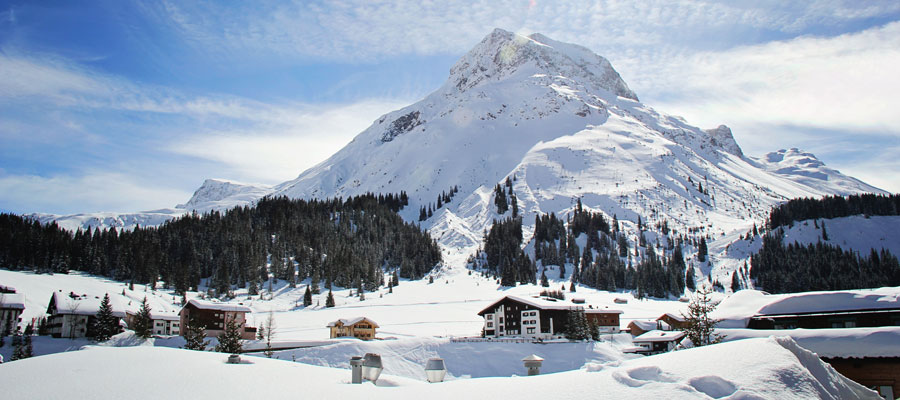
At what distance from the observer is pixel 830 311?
3184 cm

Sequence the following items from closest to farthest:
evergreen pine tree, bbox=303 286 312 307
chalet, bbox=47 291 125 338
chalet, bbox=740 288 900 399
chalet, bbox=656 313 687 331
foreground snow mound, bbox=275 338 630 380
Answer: chalet, bbox=740 288 900 399, foreground snow mound, bbox=275 338 630 380, chalet, bbox=47 291 125 338, chalet, bbox=656 313 687 331, evergreen pine tree, bbox=303 286 312 307

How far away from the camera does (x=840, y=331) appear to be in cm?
2458

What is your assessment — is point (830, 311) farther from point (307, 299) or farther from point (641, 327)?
point (307, 299)

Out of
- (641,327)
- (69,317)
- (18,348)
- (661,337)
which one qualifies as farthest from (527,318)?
(69,317)

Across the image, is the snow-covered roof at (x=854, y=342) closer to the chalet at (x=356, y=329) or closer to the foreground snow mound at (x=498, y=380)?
the foreground snow mound at (x=498, y=380)

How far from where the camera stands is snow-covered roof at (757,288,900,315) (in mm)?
31031

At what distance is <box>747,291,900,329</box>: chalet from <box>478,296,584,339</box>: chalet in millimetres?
36650

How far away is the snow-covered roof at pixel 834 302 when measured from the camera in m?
31.0

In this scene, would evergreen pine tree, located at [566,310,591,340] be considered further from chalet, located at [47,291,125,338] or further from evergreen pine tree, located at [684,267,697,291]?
evergreen pine tree, located at [684,267,697,291]

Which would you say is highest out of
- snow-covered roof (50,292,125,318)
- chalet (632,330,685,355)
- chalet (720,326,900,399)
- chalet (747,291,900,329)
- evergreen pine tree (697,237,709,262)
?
evergreen pine tree (697,237,709,262)

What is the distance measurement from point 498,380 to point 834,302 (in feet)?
98.8

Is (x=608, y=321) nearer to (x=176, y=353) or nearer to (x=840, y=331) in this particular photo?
(x=840, y=331)

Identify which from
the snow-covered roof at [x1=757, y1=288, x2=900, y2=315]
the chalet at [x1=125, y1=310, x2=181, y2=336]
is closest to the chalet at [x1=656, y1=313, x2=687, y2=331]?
the snow-covered roof at [x1=757, y1=288, x2=900, y2=315]

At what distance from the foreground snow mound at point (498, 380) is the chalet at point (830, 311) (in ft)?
81.5
